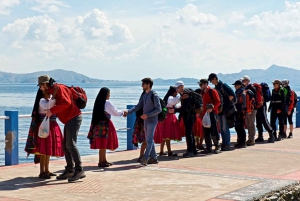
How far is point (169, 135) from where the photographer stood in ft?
41.5

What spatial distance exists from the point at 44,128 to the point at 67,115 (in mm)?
404

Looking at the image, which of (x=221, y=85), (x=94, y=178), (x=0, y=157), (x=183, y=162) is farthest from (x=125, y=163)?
(x=0, y=157)

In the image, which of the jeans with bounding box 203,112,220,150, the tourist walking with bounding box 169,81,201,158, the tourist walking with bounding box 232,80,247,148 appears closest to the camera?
the tourist walking with bounding box 169,81,201,158

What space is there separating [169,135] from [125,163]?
4.33ft

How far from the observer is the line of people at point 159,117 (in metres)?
9.58

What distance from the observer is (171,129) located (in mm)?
12727

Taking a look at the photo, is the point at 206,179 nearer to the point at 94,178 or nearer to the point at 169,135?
the point at 94,178

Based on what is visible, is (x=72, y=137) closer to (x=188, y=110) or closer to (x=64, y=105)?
(x=64, y=105)

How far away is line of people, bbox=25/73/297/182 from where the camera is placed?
9.58m

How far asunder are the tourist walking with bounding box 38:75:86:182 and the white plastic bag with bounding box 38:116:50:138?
0.19 meters

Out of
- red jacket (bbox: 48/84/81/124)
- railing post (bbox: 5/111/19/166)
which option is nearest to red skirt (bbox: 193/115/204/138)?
railing post (bbox: 5/111/19/166)

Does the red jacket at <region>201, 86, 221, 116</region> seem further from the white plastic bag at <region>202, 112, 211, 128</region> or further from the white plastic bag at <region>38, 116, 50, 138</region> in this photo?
the white plastic bag at <region>38, 116, 50, 138</region>

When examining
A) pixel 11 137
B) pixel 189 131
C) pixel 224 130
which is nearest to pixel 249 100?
pixel 224 130

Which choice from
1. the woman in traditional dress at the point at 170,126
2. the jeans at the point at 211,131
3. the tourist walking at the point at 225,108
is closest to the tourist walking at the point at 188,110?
the woman in traditional dress at the point at 170,126
